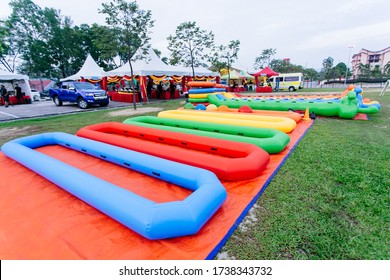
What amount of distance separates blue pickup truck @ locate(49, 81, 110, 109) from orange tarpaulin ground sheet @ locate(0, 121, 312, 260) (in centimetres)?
1029

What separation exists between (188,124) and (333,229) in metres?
4.47

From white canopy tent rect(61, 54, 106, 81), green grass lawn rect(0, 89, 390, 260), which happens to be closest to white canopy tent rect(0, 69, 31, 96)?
white canopy tent rect(61, 54, 106, 81)

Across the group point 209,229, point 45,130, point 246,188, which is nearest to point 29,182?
point 209,229

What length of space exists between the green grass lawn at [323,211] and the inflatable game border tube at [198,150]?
440 mm

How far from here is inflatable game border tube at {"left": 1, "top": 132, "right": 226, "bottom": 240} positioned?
6.73 ft

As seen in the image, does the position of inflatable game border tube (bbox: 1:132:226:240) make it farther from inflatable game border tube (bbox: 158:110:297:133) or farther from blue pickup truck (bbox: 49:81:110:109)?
blue pickup truck (bbox: 49:81:110:109)

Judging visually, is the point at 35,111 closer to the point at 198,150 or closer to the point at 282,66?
the point at 198,150

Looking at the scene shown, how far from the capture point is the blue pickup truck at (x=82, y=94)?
12961mm

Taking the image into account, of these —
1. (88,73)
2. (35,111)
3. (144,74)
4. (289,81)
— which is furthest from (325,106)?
(88,73)

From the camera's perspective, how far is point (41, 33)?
28750mm

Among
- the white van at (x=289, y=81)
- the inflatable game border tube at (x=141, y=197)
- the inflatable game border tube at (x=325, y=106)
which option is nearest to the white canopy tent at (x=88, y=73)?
the inflatable game border tube at (x=325, y=106)

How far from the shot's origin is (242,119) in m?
6.46

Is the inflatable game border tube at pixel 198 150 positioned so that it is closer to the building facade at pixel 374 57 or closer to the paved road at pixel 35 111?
the paved road at pixel 35 111
